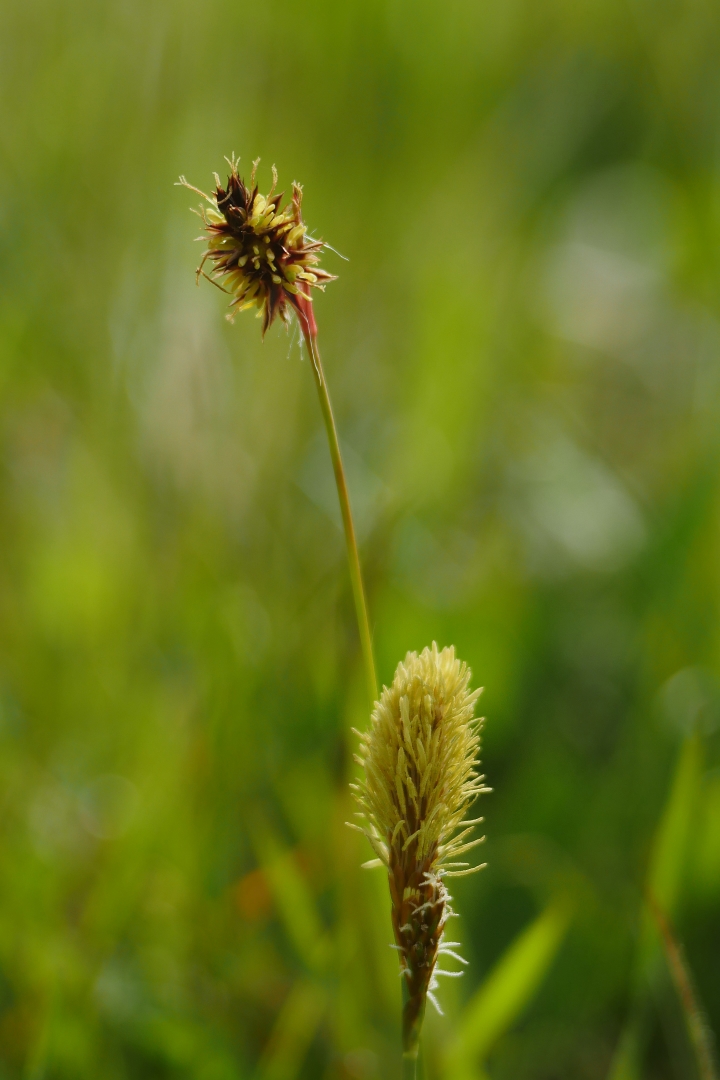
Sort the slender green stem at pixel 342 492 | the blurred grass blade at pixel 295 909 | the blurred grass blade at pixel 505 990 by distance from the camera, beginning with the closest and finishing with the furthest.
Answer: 1. the slender green stem at pixel 342 492
2. the blurred grass blade at pixel 505 990
3. the blurred grass blade at pixel 295 909

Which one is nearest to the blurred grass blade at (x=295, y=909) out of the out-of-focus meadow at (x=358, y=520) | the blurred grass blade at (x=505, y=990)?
the out-of-focus meadow at (x=358, y=520)

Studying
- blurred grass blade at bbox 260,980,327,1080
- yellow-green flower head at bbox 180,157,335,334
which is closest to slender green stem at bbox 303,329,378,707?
yellow-green flower head at bbox 180,157,335,334

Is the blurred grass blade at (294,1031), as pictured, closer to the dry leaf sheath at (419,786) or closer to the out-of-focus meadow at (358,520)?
the out-of-focus meadow at (358,520)

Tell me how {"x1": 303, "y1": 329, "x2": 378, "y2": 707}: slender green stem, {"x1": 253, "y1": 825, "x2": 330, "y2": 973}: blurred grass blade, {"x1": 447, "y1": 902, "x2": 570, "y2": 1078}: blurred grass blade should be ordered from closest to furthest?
{"x1": 303, "y1": 329, "x2": 378, "y2": 707}: slender green stem < {"x1": 447, "y1": 902, "x2": 570, "y2": 1078}: blurred grass blade < {"x1": 253, "y1": 825, "x2": 330, "y2": 973}: blurred grass blade

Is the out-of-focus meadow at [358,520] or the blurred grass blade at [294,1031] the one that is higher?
the out-of-focus meadow at [358,520]

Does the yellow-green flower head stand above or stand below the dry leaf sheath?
above

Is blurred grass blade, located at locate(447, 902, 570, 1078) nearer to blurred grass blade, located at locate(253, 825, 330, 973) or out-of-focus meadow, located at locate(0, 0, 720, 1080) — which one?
out-of-focus meadow, located at locate(0, 0, 720, 1080)

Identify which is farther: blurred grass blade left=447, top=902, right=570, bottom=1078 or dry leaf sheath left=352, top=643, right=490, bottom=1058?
blurred grass blade left=447, top=902, right=570, bottom=1078

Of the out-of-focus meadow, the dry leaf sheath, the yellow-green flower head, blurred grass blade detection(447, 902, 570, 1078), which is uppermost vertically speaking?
the out-of-focus meadow
